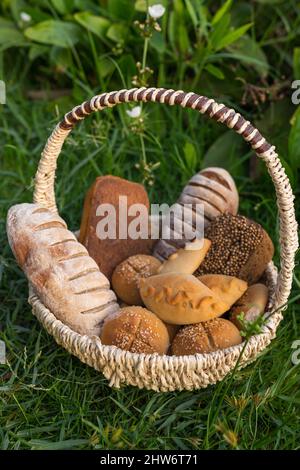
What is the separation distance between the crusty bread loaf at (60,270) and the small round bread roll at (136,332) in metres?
0.07

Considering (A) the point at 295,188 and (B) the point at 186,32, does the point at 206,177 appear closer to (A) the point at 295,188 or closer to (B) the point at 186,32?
(A) the point at 295,188

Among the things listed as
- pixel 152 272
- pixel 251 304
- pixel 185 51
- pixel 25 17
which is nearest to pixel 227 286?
pixel 251 304

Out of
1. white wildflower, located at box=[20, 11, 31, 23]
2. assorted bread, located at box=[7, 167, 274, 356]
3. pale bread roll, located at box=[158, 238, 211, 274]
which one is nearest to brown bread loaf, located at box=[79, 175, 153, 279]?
assorted bread, located at box=[7, 167, 274, 356]

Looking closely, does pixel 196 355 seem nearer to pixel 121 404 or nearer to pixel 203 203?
pixel 121 404

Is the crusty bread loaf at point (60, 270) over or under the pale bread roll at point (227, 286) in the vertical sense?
under

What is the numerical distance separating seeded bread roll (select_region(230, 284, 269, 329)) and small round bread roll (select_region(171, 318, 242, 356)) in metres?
0.06

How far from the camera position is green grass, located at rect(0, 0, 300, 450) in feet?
5.26

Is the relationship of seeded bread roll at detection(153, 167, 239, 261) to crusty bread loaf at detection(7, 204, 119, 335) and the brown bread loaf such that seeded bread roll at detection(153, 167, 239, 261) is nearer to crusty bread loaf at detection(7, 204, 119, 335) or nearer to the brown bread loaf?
the brown bread loaf

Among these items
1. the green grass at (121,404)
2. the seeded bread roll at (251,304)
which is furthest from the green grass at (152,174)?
the seeded bread roll at (251,304)

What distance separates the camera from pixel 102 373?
167 centimetres

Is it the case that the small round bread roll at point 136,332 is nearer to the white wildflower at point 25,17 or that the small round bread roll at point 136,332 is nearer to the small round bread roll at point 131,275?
the small round bread roll at point 131,275

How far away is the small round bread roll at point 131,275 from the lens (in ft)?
5.83

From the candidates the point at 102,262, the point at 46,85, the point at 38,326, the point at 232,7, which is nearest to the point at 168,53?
the point at 232,7

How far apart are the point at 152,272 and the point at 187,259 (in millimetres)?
101
